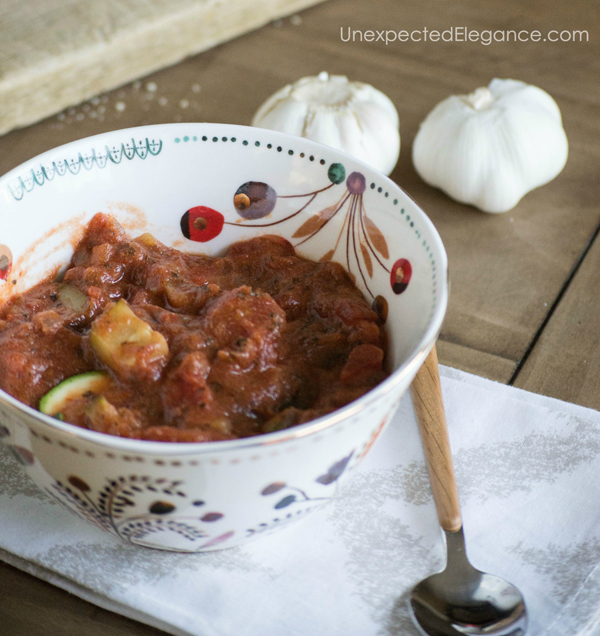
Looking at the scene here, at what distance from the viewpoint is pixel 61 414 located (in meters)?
0.88

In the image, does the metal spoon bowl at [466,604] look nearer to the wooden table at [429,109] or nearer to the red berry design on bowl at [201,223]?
the wooden table at [429,109]

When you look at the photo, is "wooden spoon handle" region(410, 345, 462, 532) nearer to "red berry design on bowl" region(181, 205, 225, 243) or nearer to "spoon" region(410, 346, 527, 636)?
"spoon" region(410, 346, 527, 636)

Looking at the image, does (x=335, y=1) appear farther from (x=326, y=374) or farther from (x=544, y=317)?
(x=326, y=374)

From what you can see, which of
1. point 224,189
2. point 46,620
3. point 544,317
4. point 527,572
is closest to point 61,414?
point 46,620

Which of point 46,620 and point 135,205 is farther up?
point 135,205

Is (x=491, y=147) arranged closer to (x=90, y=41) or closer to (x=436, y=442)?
(x=436, y=442)

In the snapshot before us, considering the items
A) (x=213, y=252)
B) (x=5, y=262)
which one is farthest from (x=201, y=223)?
(x=5, y=262)

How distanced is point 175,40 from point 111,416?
1604mm

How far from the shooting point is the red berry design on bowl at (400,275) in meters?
1.02

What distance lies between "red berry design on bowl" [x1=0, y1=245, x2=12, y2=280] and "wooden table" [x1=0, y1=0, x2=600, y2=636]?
1.41ft

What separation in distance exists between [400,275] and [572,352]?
47 centimetres

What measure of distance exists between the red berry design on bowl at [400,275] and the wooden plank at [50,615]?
1.86ft

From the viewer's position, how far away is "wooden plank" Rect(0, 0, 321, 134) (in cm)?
187

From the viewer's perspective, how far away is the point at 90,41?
78.0 inches
